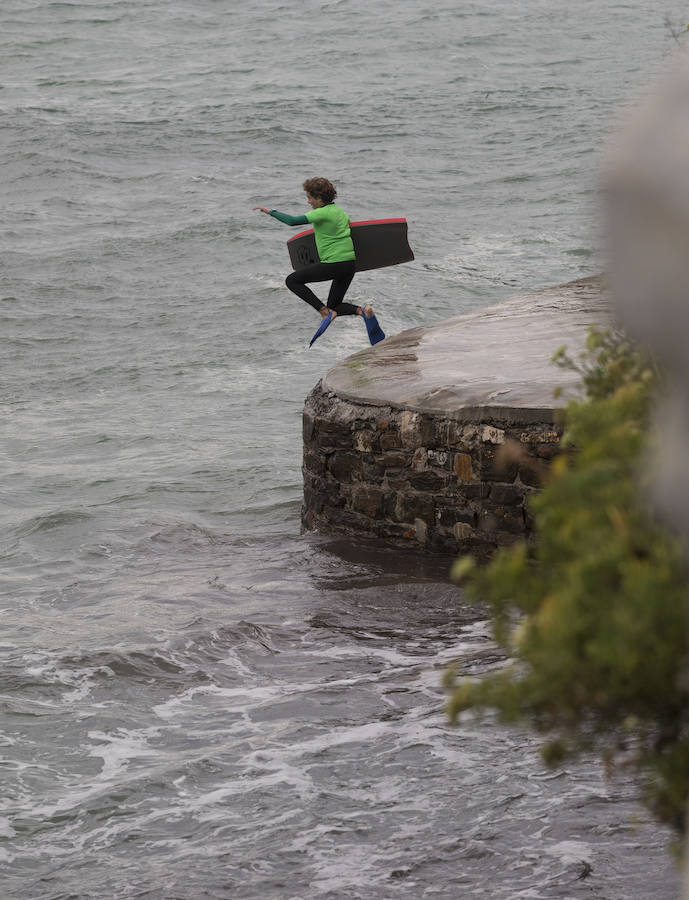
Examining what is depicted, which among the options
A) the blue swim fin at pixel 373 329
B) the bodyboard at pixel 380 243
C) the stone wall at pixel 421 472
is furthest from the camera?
the bodyboard at pixel 380 243

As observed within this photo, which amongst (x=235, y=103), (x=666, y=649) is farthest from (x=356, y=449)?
(x=235, y=103)

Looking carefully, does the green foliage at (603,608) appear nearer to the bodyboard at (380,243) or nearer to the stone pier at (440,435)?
the stone pier at (440,435)

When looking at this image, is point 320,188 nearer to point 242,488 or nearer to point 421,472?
point 242,488

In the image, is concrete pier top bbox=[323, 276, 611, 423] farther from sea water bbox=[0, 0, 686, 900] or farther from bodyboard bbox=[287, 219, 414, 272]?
bodyboard bbox=[287, 219, 414, 272]

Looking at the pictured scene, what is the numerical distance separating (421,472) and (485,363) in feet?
3.47

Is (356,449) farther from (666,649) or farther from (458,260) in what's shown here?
(458,260)

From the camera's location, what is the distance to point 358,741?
6.44m

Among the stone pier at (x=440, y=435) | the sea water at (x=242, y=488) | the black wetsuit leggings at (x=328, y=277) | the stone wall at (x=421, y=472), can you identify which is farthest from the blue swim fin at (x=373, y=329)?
the stone wall at (x=421, y=472)

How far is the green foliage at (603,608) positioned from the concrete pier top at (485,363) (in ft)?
16.2

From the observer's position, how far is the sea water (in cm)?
550

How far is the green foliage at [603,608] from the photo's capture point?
8.03ft

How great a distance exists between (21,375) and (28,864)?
12.8m

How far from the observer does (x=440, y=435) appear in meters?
8.64

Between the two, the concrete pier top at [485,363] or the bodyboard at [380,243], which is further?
the bodyboard at [380,243]
